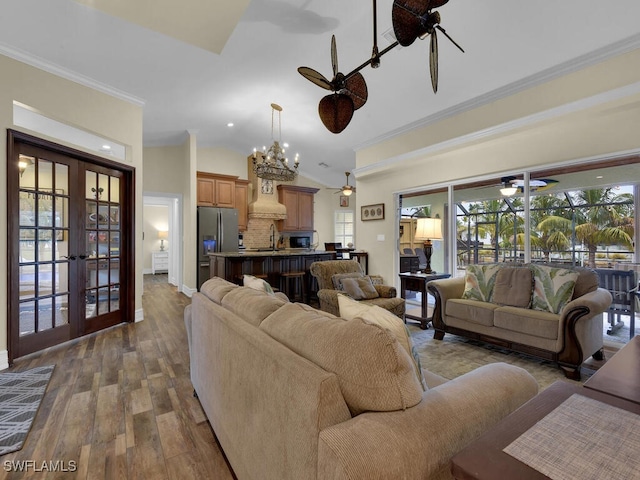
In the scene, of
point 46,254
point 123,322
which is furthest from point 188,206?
point 46,254

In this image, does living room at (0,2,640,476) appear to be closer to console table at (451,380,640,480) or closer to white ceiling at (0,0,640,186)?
white ceiling at (0,0,640,186)

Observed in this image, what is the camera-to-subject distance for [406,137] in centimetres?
499

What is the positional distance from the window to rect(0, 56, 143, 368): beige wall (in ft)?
19.9

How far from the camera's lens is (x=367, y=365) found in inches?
34.6

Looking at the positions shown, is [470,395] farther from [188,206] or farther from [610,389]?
[188,206]

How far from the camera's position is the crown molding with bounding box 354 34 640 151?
9.23ft

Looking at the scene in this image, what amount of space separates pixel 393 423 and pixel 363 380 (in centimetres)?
13

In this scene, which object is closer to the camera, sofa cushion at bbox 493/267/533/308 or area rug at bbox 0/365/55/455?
area rug at bbox 0/365/55/455

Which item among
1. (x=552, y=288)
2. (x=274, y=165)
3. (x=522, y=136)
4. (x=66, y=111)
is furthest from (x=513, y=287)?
(x=66, y=111)

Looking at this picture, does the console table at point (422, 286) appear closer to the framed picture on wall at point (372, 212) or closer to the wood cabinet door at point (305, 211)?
the framed picture on wall at point (372, 212)

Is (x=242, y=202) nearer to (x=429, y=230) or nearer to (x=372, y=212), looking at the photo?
(x=372, y=212)

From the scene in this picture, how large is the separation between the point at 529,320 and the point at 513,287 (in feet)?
1.49

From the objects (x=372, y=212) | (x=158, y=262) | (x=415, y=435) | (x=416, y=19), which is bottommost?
(x=158, y=262)

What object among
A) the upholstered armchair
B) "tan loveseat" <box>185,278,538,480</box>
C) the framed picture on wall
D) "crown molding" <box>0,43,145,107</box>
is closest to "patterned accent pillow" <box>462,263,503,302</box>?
the upholstered armchair
